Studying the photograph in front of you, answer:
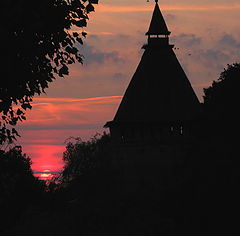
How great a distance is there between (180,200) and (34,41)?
2130 centimetres

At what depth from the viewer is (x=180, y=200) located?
35.8m

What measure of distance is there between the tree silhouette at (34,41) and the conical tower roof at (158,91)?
34.1 metres

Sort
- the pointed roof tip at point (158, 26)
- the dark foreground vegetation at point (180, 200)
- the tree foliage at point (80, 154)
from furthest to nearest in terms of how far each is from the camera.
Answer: the tree foliage at point (80, 154) → the pointed roof tip at point (158, 26) → the dark foreground vegetation at point (180, 200)

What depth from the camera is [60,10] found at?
54.0 feet

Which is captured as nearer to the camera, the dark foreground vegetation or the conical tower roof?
the dark foreground vegetation

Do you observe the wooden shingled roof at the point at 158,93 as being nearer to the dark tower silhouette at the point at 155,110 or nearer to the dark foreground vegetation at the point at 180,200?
the dark tower silhouette at the point at 155,110

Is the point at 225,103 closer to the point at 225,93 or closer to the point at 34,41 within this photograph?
the point at 225,93

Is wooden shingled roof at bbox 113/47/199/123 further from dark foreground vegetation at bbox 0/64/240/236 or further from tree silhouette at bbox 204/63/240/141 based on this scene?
tree silhouette at bbox 204/63/240/141

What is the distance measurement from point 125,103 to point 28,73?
37772mm

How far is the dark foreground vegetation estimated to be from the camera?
3294 cm

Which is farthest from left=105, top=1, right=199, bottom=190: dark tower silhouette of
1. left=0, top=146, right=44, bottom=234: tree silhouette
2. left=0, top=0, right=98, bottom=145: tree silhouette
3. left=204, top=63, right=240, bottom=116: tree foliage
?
left=0, top=0, right=98, bottom=145: tree silhouette

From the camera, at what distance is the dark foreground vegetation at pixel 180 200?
1297 inches

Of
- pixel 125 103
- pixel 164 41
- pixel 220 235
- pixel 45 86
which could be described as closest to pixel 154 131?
pixel 125 103

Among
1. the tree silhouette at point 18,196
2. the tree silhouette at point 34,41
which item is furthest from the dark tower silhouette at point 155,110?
the tree silhouette at point 34,41
